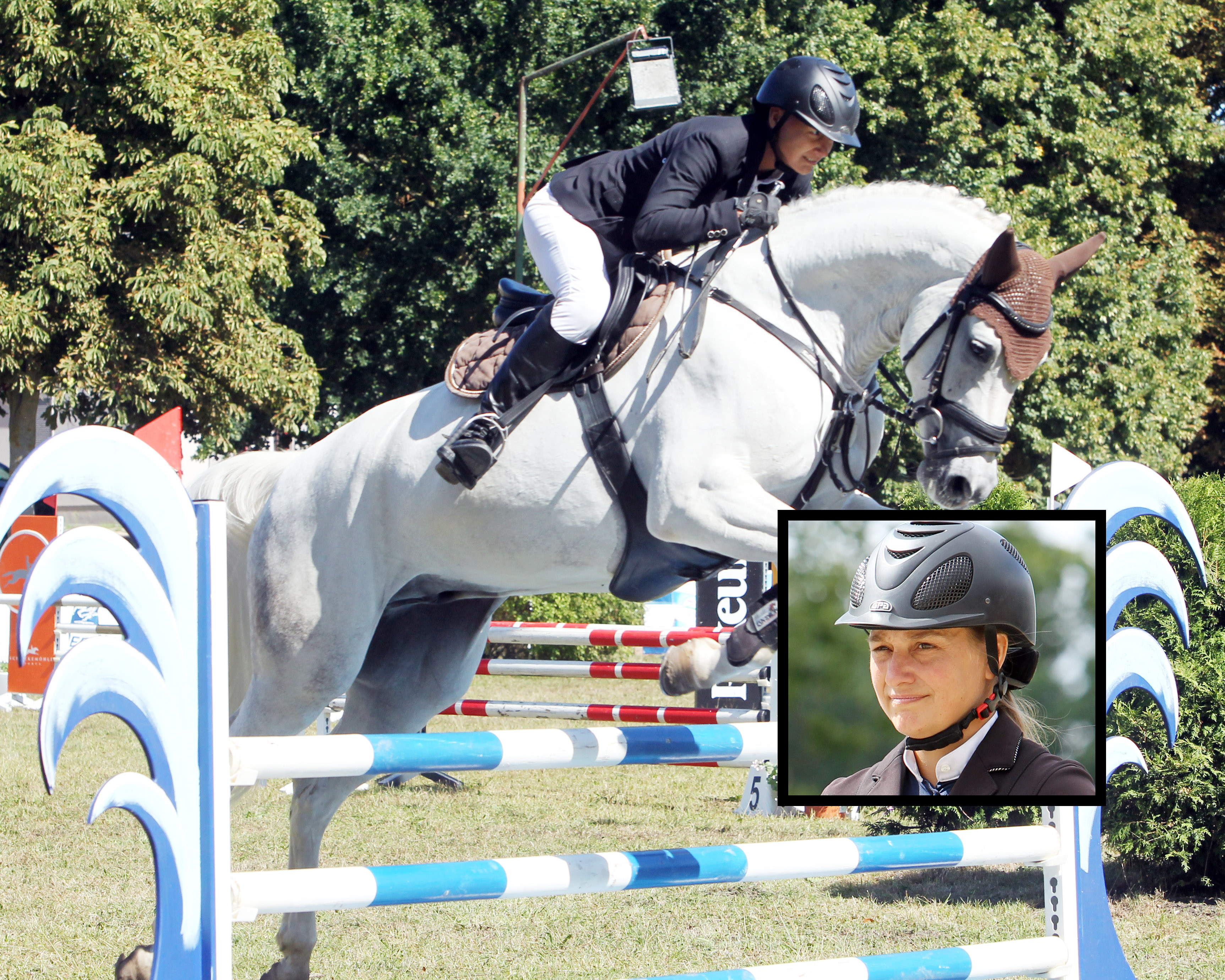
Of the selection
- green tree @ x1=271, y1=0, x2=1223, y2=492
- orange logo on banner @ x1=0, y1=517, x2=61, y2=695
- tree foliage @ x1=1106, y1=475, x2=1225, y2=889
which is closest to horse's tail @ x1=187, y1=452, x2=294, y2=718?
tree foliage @ x1=1106, y1=475, x2=1225, y2=889

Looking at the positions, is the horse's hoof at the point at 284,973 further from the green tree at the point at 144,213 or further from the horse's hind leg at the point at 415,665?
the green tree at the point at 144,213

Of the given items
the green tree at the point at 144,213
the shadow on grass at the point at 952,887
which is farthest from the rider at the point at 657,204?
the green tree at the point at 144,213

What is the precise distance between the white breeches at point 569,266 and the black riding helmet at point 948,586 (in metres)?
1.54

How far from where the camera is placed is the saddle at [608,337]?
346 centimetres

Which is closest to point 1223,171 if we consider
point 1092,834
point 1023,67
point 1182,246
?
point 1182,246

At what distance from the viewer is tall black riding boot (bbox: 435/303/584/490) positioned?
335cm

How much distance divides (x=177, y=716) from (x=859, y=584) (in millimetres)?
1256

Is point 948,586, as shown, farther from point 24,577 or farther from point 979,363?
point 24,577

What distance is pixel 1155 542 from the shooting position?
4781 millimetres

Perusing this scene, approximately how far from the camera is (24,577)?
10109mm

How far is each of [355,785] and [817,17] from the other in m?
17.4

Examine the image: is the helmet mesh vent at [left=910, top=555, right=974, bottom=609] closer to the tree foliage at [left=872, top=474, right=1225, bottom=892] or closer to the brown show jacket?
the brown show jacket

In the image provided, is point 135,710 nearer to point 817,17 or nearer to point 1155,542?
point 1155,542

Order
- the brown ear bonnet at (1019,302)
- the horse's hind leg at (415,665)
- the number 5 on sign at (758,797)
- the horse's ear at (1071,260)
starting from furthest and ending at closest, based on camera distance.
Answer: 1. the number 5 on sign at (758,797)
2. the horse's hind leg at (415,665)
3. the horse's ear at (1071,260)
4. the brown ear bonnet at (1019,302)
